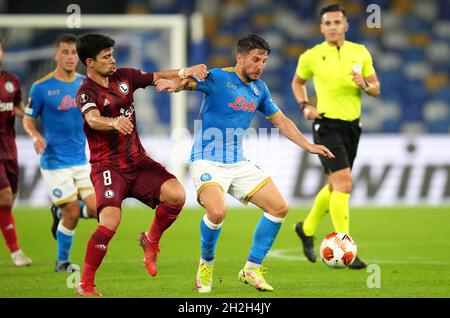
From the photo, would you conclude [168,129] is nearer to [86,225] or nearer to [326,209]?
[86,225]

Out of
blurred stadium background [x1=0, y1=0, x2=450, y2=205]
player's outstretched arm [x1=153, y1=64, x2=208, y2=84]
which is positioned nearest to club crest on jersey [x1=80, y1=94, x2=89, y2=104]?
player's outstretched arm [x1=153, y1=64, x2=208, y2=84]

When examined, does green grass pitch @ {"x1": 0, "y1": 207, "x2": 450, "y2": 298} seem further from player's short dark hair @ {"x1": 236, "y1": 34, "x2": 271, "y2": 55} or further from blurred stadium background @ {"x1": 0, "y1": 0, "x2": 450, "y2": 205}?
blurred stadium background @ {"x1": 0, "y1": 0, "x2": 450, "y2": 205}

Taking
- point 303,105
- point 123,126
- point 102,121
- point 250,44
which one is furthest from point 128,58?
point 123,126

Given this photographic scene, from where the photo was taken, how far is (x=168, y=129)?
18297 millimetres

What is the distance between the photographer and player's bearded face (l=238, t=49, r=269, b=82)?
788 cm

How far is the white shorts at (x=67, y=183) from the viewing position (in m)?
9.77

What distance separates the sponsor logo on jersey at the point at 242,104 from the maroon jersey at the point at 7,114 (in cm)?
334

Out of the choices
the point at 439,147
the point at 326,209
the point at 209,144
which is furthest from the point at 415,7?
the point at 209,144

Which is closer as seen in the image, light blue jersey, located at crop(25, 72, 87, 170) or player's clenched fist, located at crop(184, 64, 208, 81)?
player's clenched fist, located at crop(184, 64, 208, 81)

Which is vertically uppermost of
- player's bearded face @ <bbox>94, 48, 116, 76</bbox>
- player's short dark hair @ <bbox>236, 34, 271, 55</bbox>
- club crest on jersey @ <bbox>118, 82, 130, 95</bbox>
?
player's short dark hair @ <bbox>236, 34, 271, 55</bbox>

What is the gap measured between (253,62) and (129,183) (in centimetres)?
144

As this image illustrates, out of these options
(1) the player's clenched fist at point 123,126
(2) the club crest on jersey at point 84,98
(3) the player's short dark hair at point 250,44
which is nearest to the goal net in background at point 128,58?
(3) the player's short dark hair at point 250,44

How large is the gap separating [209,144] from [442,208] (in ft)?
31.8

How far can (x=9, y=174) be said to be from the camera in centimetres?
1033
